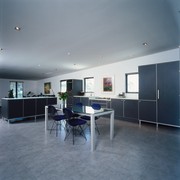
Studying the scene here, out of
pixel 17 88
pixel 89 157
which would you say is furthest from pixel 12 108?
pixel 17 88

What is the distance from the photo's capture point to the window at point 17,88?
35.1ft

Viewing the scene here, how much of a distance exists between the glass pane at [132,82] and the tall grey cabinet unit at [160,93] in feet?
2.66

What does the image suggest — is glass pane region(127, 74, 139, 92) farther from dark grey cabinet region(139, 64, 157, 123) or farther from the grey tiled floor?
the grey tiled floor

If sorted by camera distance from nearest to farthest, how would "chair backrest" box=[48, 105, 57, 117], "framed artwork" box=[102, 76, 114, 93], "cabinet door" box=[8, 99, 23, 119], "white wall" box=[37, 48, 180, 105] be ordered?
"chair backrest" box=[48, 105, 57, 117], "white wall" box=[37, 48, 180, 105], "cabinet door" box=[8, 99, 23, 119], "framed artwork" box=[102, 76, 114, 93]

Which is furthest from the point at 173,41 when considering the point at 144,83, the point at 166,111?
the point at 166,111

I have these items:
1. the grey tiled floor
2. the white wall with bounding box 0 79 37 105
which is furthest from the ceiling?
the white wall with bounding box 0 79 37 105

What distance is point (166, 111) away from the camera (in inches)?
171

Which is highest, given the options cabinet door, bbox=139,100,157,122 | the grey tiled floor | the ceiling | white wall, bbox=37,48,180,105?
the ceiling

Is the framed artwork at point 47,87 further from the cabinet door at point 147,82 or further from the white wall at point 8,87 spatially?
the cabinet door at point 147,82

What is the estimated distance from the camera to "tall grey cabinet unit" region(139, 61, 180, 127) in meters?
4.20

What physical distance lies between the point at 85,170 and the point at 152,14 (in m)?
3.14

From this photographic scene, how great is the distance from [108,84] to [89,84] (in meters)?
1.46

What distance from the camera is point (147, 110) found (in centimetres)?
474

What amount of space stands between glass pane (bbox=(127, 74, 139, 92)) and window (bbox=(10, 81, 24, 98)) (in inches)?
346
